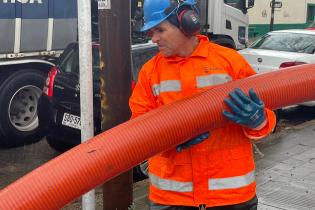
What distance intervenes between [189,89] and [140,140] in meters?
0.38

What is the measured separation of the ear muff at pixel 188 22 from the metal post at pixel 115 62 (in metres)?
1.21

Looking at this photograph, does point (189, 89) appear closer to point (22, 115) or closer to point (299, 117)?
point (22, 115)

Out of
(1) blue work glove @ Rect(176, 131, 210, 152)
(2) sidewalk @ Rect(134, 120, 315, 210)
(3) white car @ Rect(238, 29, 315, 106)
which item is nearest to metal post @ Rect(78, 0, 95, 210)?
(1) blue work glove @ Rect(176, 131, 210, 152)

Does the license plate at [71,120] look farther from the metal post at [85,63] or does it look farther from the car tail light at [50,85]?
the metal post at [85,63]

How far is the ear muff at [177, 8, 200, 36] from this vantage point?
258 centimetres

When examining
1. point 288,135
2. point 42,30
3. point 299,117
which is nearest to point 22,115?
point 42,30

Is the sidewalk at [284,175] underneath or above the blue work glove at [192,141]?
underneath

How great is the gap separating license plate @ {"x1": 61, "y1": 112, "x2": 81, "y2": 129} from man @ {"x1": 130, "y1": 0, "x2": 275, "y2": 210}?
3.40 metres

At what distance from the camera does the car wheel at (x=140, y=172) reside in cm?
570

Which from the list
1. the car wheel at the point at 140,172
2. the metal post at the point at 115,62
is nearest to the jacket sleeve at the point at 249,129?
the metal post at the point at 115,62

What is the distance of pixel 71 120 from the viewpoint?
6.14 m

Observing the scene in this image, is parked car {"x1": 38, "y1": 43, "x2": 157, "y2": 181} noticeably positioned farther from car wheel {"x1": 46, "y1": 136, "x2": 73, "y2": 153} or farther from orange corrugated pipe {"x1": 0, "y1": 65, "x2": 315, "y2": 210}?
orange corrugated pipe {"x1": 0, "y1": 65, "x2": 315, "y2": 210}

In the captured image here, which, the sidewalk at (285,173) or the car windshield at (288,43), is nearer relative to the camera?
the sidewalk at (285,173)

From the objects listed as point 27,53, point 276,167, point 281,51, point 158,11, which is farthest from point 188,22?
point 281,51
